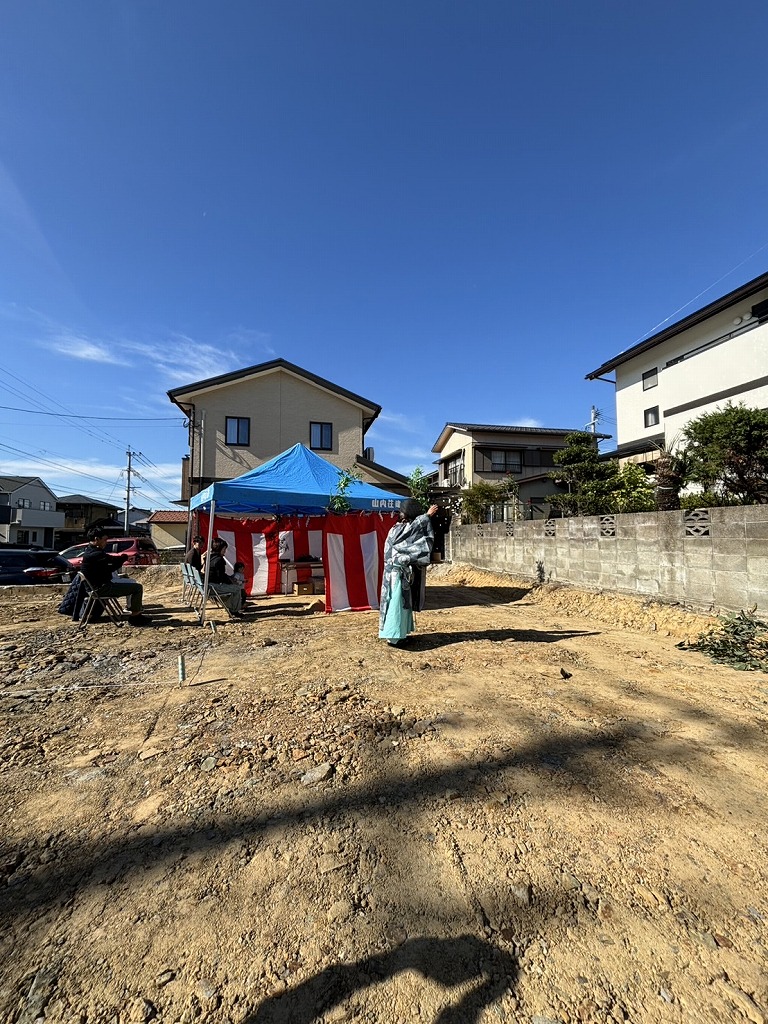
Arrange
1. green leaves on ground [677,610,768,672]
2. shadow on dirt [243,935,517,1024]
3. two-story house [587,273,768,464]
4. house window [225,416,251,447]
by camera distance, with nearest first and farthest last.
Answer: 1. shadow on dirt [243,935,517,1024]
2. green leaves on ground [677,610,768,672]
3. two-story house [587,273,768,464]
4. house window [225,416,251,447]

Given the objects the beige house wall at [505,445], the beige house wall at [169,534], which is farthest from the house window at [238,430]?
the beige house wall at [505,445]

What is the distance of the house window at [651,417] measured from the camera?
17016mm

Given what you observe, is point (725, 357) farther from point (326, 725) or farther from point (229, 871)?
point (229, 871)

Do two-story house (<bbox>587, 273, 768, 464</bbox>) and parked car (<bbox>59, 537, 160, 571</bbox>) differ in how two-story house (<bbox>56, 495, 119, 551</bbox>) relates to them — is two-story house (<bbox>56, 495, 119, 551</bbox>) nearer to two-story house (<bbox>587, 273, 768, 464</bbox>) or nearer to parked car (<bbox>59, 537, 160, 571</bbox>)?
parked car (<bbox>59, 537, 160, 571</bbox>)

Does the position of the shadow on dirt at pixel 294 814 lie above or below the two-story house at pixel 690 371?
below

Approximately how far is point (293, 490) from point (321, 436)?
12.4 metres

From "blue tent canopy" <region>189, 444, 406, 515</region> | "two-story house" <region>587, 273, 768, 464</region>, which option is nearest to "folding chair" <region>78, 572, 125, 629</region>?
"blue tent canopy" <region>189, 444, 406, 515</region>

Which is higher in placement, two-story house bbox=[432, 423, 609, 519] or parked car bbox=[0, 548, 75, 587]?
two-story house bbox=[432, 423, 609, 519]

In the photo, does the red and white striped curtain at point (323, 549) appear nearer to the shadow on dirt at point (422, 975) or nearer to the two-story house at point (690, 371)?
the shadow on dirt at point (422, 975)

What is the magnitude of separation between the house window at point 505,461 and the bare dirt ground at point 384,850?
76.6ft

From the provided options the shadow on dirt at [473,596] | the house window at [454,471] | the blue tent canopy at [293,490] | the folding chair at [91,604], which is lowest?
the shadow on dirt at [473,596]

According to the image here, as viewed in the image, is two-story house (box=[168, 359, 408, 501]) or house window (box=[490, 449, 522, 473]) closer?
two-story house (box=[168, 359, 408, 501])

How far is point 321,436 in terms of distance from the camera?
19969 millimetres

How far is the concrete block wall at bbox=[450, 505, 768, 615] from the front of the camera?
5.23m
